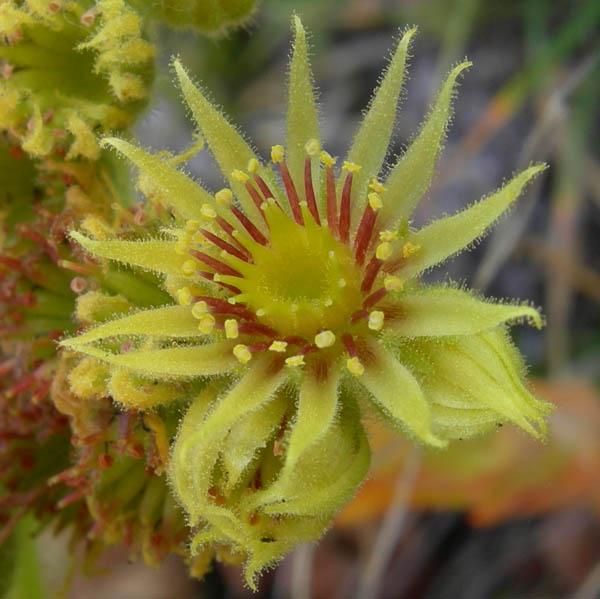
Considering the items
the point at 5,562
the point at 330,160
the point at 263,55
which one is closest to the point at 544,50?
the point at 263,55

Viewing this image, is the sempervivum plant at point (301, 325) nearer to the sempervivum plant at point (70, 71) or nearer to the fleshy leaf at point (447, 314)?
the fleshy leaf at point (447, 314)

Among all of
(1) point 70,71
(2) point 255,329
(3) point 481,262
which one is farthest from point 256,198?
(3) point 481,262

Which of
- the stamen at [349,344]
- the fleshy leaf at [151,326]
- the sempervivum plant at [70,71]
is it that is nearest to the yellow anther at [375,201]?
the stamen at [349,344]

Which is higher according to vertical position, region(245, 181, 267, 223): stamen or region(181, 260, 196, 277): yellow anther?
region(245, 181, 267, 223): stamen

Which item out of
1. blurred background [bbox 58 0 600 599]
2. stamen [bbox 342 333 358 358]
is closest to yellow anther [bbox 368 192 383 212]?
stamen [bbox 342 333 358 358]

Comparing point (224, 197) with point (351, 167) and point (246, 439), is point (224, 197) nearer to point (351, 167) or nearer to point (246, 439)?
point (351, 167)

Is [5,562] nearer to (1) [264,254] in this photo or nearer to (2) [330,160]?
(1) [264,254]

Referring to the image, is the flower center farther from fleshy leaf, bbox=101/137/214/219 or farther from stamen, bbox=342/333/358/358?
fleshy leaf, bbox=101/137/214/219
